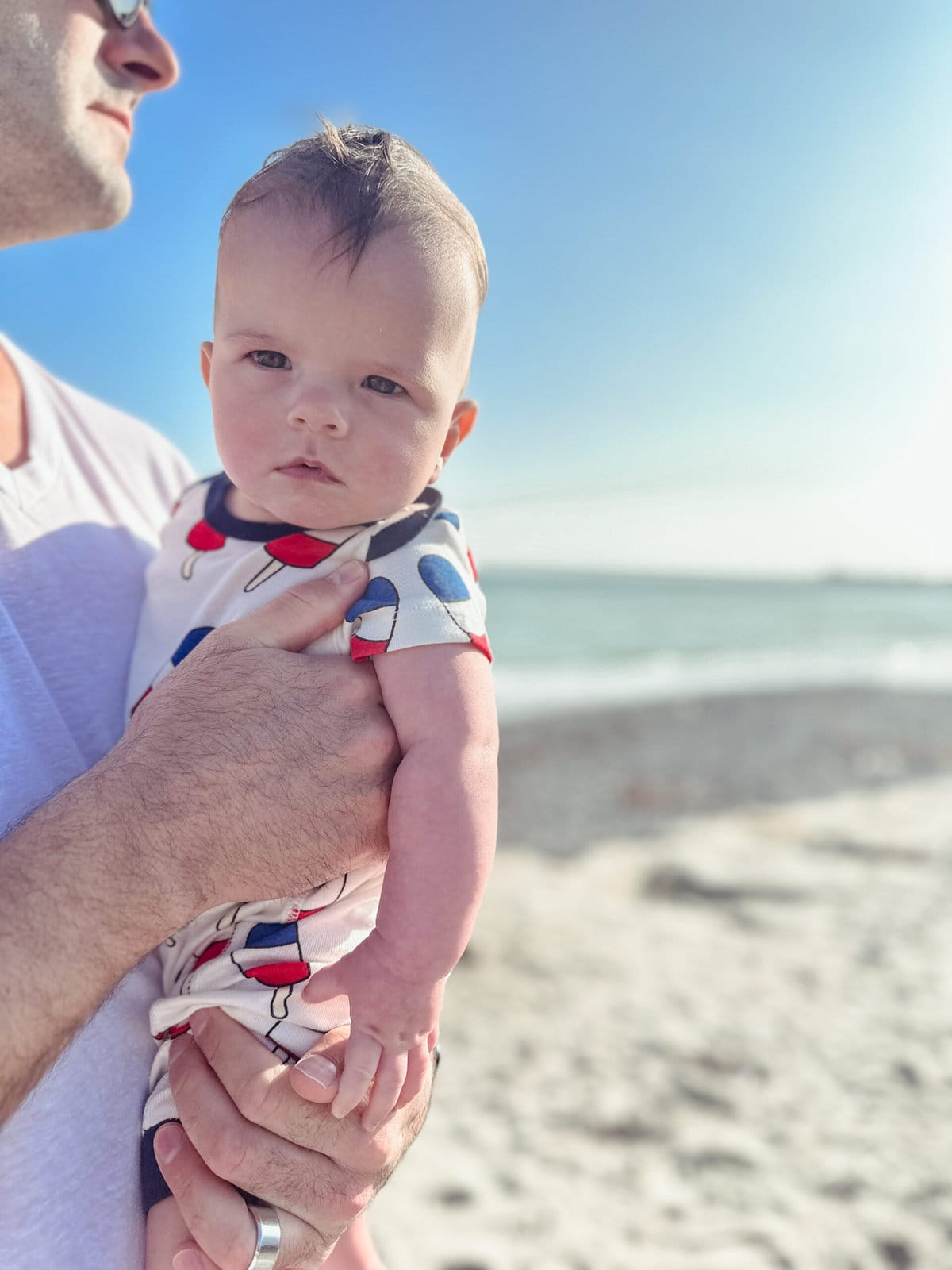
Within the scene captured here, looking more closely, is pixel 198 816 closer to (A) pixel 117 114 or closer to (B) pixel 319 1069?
(B) pixel 319 1069

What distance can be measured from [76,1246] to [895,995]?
16.0 feet

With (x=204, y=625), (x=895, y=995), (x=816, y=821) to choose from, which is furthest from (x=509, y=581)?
(x=204, y=625)

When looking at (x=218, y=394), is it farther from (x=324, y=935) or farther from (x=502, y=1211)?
(x=502, y=1211)

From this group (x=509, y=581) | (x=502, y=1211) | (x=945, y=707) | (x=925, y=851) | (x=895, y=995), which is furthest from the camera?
(x=509, y=581)

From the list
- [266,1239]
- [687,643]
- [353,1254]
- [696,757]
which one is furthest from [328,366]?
[687,643]

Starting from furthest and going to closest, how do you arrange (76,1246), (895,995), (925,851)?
1. (925,851)
2. (895,995)
3. (76,1246)

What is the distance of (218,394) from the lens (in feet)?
5.09

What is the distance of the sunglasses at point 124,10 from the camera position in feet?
6.28

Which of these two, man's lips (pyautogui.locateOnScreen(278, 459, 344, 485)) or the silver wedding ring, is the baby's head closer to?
man's lips (pyautogui.locateOnScreen(278, 459, 344, 485))

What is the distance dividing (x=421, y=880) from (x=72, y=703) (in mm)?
672

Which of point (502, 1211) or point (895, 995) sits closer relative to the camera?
point (502, 1211)

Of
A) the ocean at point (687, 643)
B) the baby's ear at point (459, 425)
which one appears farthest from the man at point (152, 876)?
the ocean at point (687, 643)

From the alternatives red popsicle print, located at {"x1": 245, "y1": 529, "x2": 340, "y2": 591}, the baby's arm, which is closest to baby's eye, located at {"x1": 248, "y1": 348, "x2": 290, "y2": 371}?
red popsicle print, located at {"x1": 245, "y1": 529, "x2": 340, "y2": 591}

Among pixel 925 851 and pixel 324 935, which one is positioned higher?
pixel 324 935
